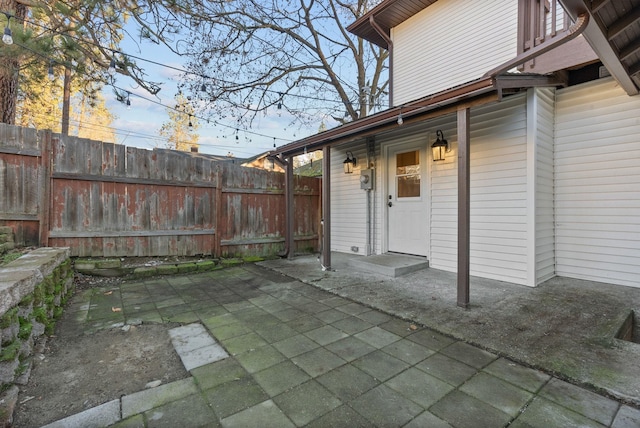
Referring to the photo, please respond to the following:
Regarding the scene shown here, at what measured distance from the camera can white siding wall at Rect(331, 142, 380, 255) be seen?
230 inches

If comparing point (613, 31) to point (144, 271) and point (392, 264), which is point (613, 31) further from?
point (144, 271)

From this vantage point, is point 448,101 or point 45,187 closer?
point 448,101

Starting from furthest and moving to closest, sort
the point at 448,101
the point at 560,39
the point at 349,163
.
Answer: the point at 349,163, the point at 448,101, the point at 560,39

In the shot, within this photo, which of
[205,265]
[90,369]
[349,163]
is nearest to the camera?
[90,369]

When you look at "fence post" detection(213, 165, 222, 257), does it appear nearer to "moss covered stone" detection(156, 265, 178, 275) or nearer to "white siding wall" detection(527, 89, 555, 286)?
"moss covered stone" detection(156, 265, 178, 275)

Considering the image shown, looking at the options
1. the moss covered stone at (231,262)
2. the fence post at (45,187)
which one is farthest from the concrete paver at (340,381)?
the moss covered stone at (231,262)

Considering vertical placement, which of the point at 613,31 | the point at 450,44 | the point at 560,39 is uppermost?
the point at 450,44

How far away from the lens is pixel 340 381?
5.79ft

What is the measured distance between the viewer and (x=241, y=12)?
725 centimetres

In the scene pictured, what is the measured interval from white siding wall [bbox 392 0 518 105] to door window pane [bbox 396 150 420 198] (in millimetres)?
1324

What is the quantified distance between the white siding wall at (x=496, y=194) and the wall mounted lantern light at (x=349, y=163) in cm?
197

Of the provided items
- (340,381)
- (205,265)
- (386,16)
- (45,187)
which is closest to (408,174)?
(386,16)

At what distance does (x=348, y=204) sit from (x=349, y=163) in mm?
863

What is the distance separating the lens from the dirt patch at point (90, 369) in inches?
60.6
